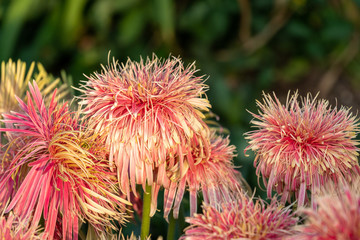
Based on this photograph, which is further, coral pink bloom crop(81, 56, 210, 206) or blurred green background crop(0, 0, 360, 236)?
blurred green background crop(0, 0, 360, 236)

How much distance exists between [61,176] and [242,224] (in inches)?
4.4

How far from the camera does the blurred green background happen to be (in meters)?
1.58

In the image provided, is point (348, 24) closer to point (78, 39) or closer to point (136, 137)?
point (78, 39)

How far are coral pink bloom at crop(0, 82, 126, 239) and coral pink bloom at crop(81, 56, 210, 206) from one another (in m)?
0.01

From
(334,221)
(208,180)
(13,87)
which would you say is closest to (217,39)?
(13,87)

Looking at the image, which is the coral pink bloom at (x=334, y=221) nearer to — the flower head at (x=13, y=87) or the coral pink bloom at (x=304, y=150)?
the coral pink bloom at (x=304, y=150)

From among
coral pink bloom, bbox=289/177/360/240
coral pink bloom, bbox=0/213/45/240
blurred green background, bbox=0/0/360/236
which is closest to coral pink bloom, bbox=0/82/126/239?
coral pink bloom, bbox=0/213/45/240

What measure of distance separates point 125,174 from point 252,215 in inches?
3.2

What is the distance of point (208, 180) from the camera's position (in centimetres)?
32

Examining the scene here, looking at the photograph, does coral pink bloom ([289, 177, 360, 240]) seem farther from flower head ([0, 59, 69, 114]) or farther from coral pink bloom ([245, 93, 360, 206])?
flower head ([0, 59, 69, 114])

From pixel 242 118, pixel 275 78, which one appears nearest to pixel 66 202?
pixel 242 118

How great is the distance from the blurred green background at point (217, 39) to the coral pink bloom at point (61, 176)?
3.89 ft

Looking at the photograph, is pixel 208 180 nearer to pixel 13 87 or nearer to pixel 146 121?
pixel 146 121

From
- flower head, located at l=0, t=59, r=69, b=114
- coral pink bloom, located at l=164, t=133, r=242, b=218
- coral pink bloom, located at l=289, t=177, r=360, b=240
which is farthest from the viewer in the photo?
flower head, located at l=0, t=59, r=69, b=114
